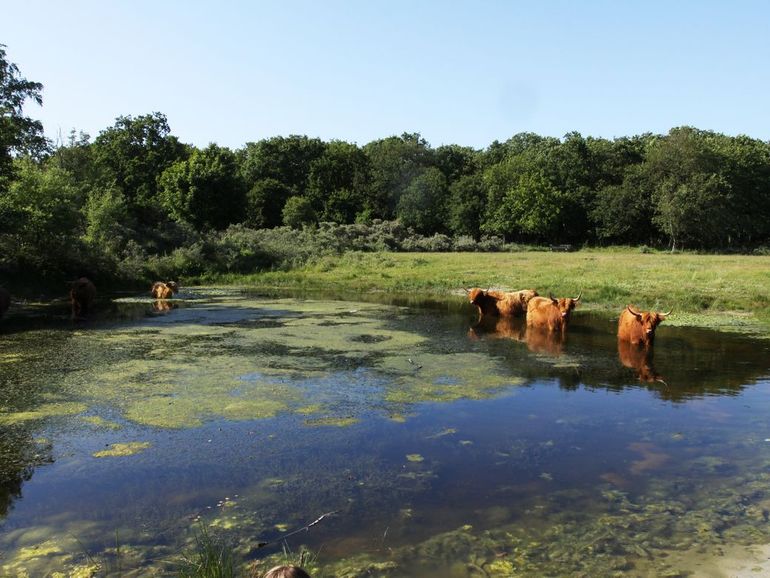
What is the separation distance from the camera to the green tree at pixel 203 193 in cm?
5238

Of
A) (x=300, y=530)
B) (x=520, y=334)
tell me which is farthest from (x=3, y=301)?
(x=300, y=530)

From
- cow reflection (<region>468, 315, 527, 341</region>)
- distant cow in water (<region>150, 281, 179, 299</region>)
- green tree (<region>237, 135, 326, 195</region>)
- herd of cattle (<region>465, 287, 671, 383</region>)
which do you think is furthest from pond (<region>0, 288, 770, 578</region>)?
green tree (<region>237, 135, 326, 195</region>)

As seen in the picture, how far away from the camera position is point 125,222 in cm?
4022

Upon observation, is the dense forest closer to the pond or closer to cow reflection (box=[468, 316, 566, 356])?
the pond

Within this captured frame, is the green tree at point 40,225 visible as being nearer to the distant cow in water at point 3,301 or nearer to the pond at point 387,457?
the distant cow in water at point 3,301

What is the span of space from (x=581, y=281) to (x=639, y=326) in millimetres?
14055

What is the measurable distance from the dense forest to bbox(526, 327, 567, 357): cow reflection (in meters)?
20.0

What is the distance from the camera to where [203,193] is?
52.9 metres

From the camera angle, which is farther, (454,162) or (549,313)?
(454,162)

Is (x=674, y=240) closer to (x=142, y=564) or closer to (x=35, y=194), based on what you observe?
(x=35, y=194)

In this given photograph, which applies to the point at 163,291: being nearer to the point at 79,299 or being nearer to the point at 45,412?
the point at 79,299

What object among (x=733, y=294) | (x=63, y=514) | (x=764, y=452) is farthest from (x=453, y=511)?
(x=733, y=294)

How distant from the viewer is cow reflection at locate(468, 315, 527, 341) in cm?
1979

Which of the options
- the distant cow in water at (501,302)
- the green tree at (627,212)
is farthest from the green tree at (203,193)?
the green tree at (627,212)
